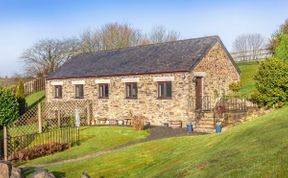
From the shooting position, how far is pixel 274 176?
28.5 feet

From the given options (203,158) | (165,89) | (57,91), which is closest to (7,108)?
(57,91)

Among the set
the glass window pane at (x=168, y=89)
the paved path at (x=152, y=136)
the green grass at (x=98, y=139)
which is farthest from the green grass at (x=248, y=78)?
the green grass at (x=98, y=139)

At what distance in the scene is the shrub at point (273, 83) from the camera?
→ 2102 centimetres

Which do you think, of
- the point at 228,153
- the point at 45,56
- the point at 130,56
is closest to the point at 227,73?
the point at 130,56

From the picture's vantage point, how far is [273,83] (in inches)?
842

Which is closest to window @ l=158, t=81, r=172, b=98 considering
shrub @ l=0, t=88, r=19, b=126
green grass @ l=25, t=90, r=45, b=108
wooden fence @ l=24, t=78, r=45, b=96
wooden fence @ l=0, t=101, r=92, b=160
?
wooden fence @ l=0, t=101, r=92, b=160

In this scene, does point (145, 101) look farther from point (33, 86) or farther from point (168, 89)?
point (33, 86)

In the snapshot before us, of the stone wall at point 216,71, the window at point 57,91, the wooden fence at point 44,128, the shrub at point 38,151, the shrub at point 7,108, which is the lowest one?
the shrub at point 38,151

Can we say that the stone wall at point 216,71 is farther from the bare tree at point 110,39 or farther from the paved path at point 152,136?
the bare tree at point 110,39

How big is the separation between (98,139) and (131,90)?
26.2 ft

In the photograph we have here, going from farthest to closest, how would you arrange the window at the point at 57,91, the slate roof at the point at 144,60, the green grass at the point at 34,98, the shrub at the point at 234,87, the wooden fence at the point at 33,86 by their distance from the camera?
the wooden fence at the point at 33,86 < the green grass at the point at 34,98 < the window at the point at 57,91 < the shrub at the point at 234,87 < the slate roof at the point at 144,60

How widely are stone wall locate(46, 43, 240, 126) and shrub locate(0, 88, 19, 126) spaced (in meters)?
7.11

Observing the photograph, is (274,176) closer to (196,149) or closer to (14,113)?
(196,149)

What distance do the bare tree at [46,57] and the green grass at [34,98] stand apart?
7660 mm
